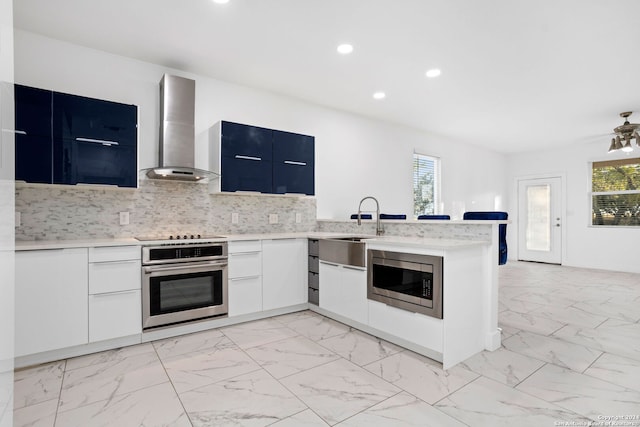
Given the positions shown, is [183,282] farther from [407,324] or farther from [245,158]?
[407,324]

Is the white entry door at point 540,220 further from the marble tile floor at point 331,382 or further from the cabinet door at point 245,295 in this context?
the cabinet door at point 245,295

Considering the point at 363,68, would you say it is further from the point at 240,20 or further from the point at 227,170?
the point at 227,170

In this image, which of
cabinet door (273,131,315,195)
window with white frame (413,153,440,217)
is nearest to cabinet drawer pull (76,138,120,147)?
cabinet door (273,131,315,195)

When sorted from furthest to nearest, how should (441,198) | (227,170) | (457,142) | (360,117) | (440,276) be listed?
(457,142) < (441,198) < (360,117) < (227,170) < (440,276)

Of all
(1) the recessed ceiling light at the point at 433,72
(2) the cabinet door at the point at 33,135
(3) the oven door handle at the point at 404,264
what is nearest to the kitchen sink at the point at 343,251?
(3) the oven door handle at the point at 404,264

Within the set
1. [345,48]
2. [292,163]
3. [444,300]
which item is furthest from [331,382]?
[345,48]

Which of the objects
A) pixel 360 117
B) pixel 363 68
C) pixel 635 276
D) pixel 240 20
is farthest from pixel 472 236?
pixel 635 276

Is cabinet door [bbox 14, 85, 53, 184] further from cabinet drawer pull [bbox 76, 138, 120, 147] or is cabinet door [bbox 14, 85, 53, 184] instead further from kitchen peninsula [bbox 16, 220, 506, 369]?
kitchen peninsula [bbox 16, 220, 506, 369]

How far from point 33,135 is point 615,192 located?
357 inches

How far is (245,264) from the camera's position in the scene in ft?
11.0

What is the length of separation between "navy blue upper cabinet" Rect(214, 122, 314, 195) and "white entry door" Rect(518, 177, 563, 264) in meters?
6.26

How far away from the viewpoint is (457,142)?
22.6ft

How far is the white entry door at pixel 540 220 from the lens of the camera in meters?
7.41

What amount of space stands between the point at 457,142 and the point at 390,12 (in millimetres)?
4857
